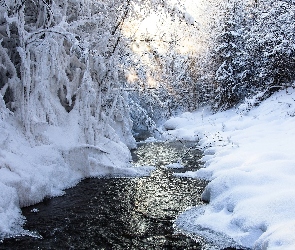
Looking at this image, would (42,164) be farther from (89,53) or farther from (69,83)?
(89,53)

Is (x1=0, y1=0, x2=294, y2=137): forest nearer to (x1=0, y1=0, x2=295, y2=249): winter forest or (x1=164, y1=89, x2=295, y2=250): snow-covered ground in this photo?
(x1=0, y1=0, x2=295, y2=249): winter forest

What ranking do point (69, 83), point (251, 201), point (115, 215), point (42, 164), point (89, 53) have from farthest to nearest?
point (69, 83)
point (89, 53)
point (42, 164)
point (115, 215)
point (251, 201)

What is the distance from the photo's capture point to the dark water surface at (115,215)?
5.79 meters

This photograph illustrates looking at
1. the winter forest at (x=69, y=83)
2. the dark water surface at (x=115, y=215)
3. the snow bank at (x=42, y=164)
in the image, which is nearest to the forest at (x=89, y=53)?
the winter forest at (x=69, y=83)

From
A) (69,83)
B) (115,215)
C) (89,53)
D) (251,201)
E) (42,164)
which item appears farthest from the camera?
(69,83)

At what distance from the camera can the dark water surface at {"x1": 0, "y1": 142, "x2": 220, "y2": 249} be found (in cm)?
579

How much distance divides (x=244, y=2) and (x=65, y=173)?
69.5ft

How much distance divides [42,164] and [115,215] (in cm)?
243

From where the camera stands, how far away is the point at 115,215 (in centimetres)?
711

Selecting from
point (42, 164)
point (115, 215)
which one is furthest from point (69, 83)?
point (115, 215)

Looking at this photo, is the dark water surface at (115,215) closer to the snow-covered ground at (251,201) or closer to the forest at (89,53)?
the snow-covered ground at (251,201)

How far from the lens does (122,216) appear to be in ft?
23.1

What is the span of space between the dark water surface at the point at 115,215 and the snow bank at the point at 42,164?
11.3 inches

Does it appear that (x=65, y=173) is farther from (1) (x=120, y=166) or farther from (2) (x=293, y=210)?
(2) (x=293, y=210)
